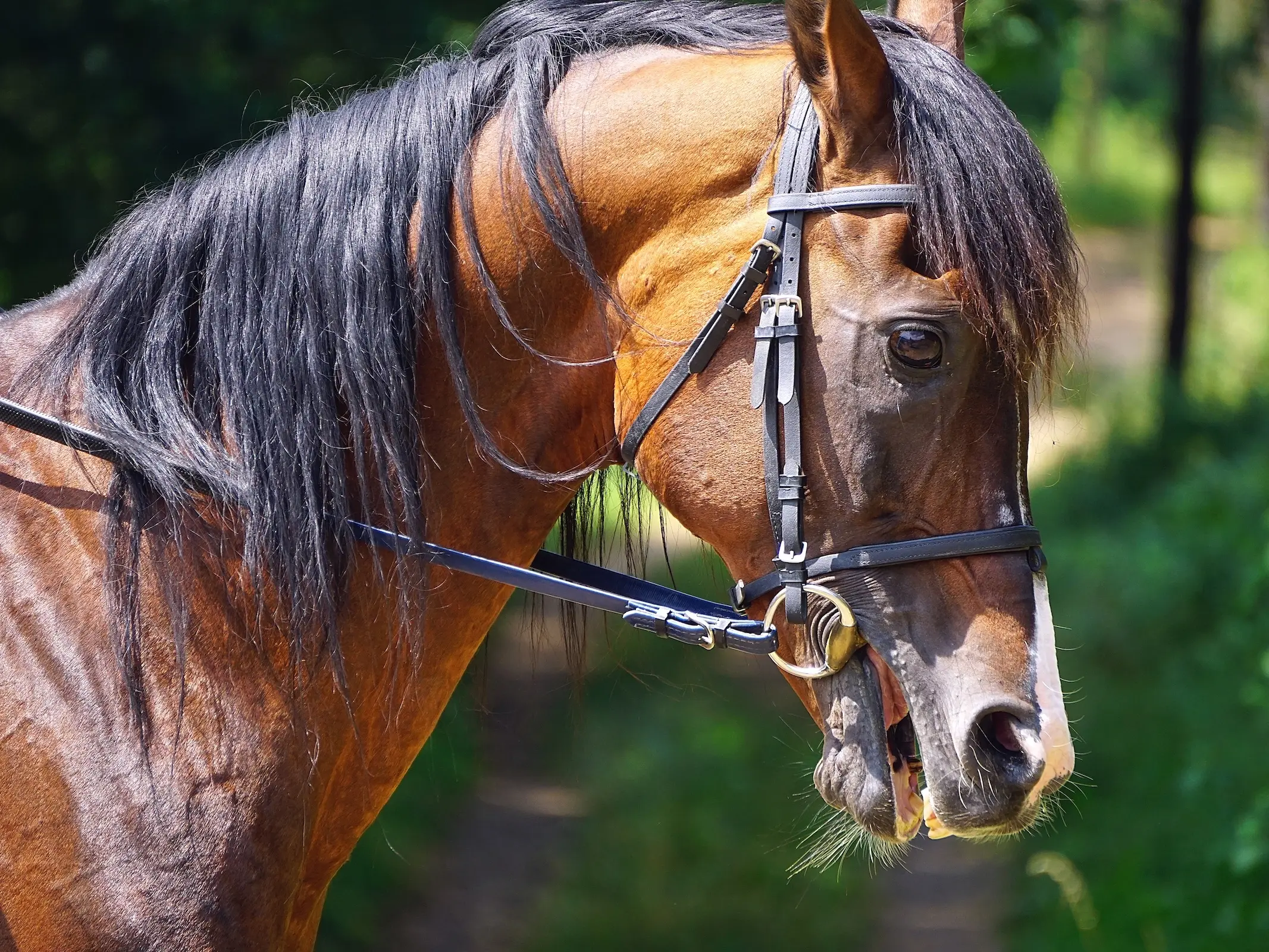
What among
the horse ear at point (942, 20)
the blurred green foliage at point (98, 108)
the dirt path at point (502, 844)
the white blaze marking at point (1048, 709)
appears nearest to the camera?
the white blaze marking at point (1048, 709)

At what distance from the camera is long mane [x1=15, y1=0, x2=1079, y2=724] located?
1809 millimetres

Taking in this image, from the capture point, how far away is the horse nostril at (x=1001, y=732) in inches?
69.9

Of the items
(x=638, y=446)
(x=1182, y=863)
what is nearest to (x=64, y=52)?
(x=638, y=446)

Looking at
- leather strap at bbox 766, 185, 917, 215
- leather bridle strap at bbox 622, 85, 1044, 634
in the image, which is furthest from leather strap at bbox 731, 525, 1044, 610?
leather strap at bbox 766, 185, 917, 215

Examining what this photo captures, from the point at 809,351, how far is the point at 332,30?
14.8ft

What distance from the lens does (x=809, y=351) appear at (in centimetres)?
182

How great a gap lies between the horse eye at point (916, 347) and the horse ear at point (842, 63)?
0.31m

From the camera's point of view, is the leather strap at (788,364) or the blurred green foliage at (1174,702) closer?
the leather strap at (788,364)

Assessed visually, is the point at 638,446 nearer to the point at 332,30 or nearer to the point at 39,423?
the point at 39,423

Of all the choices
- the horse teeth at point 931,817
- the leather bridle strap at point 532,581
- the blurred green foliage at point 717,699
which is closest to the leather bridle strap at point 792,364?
the leather bridle strap at point 532,581

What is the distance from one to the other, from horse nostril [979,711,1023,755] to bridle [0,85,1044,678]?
216 mm

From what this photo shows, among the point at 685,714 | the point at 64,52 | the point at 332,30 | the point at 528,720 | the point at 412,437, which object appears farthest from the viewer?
the point at 528,720

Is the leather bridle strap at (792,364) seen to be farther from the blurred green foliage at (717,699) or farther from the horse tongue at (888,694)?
the blurred green foliage at (717,699)

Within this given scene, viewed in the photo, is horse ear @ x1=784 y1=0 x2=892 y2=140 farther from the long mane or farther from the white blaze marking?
the white blaze marking
